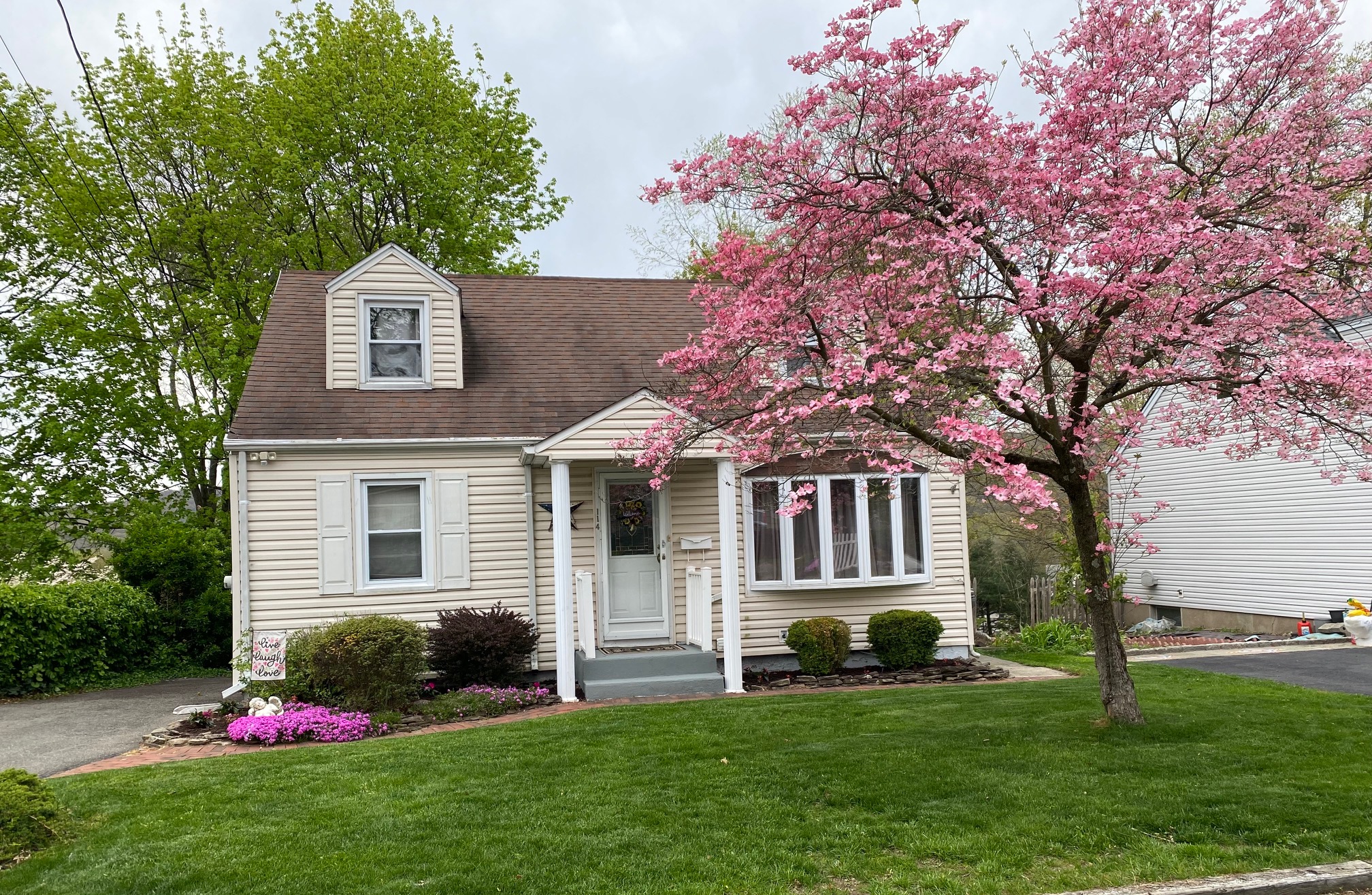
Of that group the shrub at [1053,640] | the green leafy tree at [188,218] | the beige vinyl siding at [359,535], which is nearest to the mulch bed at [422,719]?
the beige vinyl siding at [359,535]

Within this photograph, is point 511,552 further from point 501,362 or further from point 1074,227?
point 1074,227

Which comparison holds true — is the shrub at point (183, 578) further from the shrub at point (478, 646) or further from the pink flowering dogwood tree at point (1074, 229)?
the pink flowering dogwood tree at point (1074, 229)

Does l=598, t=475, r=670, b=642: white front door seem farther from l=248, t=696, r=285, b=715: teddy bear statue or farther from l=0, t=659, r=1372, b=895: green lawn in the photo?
l=248, t=696, r=285, b=715: teddy bear statue

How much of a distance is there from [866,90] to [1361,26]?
14.8 feet

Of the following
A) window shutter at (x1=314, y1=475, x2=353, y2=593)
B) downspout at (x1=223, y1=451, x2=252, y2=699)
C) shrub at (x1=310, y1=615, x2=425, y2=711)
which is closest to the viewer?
shrub at (x1=310, y1=615, x2=425, y2=711)

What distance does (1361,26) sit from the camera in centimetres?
795

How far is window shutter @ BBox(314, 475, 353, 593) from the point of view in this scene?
12.0 m

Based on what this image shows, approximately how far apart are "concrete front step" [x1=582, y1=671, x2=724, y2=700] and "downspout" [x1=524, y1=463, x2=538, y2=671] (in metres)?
1.42

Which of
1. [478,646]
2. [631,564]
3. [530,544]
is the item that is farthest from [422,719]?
[631,564]

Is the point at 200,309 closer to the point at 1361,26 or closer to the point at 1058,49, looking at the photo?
the point at 1058,49

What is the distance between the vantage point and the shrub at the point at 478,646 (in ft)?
37.6

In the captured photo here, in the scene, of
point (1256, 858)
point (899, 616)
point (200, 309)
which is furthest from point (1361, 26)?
point (200, 309)

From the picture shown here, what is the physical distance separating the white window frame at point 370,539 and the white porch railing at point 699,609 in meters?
3.31

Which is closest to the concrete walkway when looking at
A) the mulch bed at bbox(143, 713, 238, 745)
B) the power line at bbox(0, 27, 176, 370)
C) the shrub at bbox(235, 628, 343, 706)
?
the shrub at bbox(235, 628, 343, 706)
